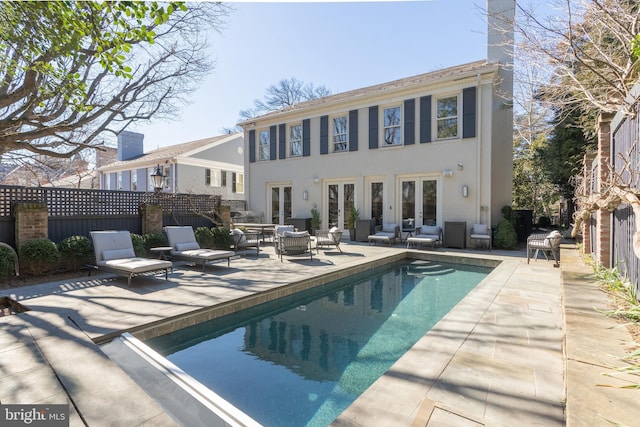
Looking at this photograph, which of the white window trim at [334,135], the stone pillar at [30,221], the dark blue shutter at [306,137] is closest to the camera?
the stone pillar at [30,221]

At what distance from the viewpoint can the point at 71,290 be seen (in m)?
5.36

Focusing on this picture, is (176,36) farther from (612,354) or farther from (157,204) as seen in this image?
(612,354)

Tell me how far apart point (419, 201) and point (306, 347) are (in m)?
8.92

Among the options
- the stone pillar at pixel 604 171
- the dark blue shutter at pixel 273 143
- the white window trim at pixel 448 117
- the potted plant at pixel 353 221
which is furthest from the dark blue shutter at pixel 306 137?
the stone pillar at pixel 604 171

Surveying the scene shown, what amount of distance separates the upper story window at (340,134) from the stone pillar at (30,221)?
32.8 ft

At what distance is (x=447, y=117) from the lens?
11117 millimetres

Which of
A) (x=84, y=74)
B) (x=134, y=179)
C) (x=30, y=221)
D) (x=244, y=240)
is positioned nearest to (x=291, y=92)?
(x=134, y=179)

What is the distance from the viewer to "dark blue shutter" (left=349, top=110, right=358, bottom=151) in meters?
12.9

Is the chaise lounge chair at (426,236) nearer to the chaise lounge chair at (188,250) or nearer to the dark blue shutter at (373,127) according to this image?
the dark blue shutter at (373,127)

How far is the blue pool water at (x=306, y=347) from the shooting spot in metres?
2.90

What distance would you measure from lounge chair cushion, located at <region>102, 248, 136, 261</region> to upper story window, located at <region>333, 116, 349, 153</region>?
30.2 ft

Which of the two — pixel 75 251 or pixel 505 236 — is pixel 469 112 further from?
pixel 75 251

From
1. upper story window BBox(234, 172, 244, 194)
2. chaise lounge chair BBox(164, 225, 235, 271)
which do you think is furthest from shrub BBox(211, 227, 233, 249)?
upper story window BBox(234, 172, 244, 194)

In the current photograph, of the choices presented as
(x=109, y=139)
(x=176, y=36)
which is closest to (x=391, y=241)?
(x=176, y=36)
